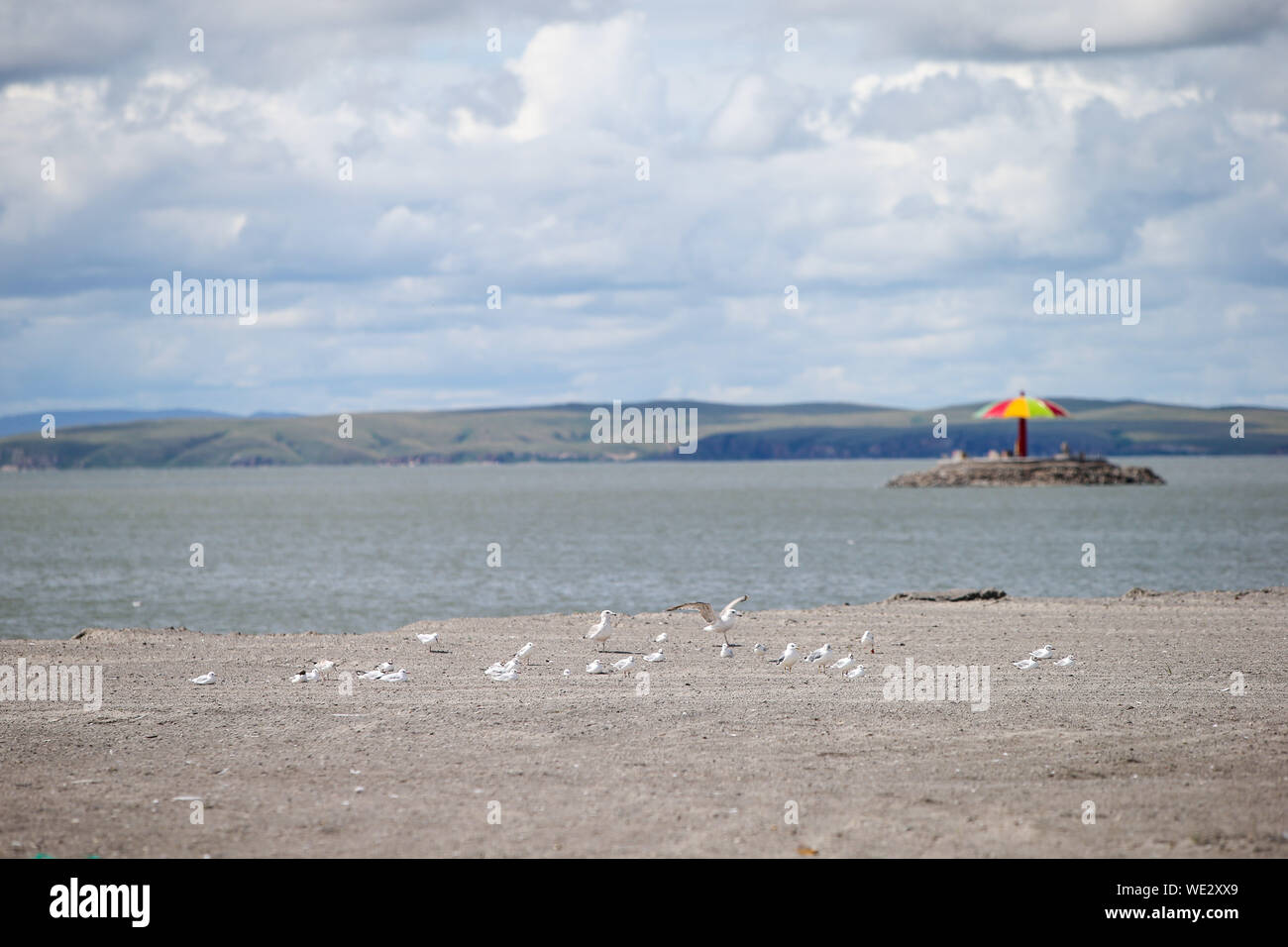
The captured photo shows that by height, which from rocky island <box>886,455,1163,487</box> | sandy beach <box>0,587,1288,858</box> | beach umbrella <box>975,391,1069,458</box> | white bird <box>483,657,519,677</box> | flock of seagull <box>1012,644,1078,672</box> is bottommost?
sandy beach <box>0,587,1288,858</box>

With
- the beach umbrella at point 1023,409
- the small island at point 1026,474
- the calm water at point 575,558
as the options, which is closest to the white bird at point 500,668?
the calm water at point 575,558

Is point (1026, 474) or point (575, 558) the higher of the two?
point (1026, 474)

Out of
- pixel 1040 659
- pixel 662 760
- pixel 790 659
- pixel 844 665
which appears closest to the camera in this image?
pixel 662 760

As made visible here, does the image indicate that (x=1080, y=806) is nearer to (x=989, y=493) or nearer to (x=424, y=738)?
(x=424, y=738)

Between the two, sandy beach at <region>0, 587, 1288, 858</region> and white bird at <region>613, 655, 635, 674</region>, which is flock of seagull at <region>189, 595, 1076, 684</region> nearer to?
white bird at <region>613, 655, 635, 674</region>

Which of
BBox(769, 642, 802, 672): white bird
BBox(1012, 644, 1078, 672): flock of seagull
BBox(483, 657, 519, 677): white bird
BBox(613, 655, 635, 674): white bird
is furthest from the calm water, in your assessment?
BBox(769, 642, 802, 672): white bird

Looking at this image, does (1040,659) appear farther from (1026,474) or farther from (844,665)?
(1026,474)

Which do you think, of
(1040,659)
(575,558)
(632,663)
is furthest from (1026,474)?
(632,663)

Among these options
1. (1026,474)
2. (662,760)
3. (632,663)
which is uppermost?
(1026,474)

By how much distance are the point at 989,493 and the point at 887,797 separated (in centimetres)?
13224

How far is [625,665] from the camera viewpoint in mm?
18016

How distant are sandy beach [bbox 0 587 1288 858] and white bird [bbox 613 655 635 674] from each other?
288mm

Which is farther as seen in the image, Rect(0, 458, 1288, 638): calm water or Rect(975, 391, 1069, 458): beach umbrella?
Rect(975, 391, 1069, 458): beach umbrella

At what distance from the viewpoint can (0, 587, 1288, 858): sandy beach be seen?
940cm
